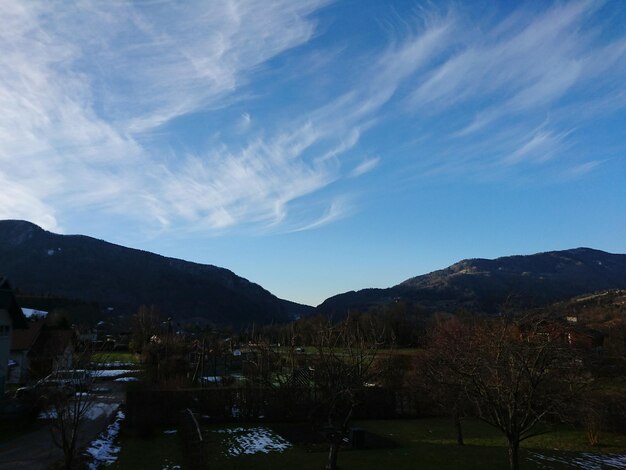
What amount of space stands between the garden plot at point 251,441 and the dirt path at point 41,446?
5383 millimetres

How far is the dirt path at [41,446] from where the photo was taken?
16498 millimetres

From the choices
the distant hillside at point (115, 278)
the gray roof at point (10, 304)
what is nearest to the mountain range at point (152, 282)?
the distant hillside at point (115, 278)

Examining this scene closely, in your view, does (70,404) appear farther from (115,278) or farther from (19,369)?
(115,278)

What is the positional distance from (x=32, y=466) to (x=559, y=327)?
60.6ft

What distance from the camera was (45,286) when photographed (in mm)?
129625

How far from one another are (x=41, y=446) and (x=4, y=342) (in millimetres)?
12226

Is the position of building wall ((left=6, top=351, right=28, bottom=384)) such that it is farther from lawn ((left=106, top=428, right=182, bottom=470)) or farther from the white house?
lawn ((left=106, top=428, right=182, bottom=470))

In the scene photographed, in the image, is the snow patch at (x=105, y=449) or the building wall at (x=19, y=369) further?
the building wall at (x=19, y=369)

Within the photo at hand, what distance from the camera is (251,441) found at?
69.6ft

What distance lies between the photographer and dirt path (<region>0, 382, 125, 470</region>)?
1650 centimetres

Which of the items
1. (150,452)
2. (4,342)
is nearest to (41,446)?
(150,452)

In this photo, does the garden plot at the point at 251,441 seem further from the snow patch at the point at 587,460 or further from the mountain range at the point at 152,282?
the mountain range at the point at 152,282

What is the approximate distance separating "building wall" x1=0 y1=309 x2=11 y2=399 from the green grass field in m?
11.4

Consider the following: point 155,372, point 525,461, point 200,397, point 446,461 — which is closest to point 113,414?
point 200,397
